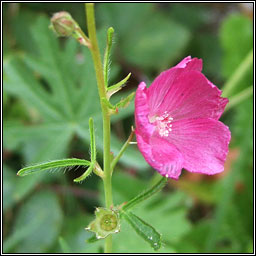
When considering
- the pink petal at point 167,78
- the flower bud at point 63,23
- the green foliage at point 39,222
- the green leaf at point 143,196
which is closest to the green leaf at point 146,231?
the green leaf at point 143,196

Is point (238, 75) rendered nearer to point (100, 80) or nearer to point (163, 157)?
point (163, 157)

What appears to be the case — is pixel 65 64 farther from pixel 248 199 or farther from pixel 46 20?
pixel 248 199

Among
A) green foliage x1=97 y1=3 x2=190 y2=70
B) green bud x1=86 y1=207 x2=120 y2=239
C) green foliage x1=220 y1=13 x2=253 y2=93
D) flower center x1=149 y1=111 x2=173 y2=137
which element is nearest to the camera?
green bud x1=86 y1=207 x2=120 y2=239

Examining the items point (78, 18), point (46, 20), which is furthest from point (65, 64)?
point (78, 18)

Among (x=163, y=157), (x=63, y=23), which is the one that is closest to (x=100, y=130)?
(x=163, y=157)

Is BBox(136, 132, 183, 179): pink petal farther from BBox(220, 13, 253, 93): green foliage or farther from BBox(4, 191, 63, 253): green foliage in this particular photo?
BBox(220, 13, 253, 93): green foliage

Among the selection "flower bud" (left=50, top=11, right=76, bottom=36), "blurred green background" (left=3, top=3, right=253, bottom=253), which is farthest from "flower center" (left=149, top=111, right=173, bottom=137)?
"blurred green background" (left=3, top=3, right=253, bottom=253)
